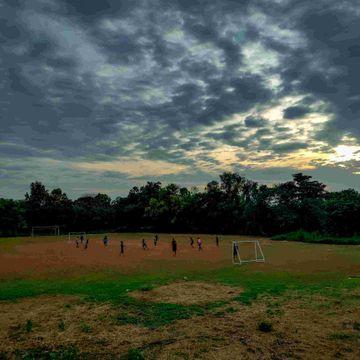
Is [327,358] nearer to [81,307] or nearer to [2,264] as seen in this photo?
[81,307]

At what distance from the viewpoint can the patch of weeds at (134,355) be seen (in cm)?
1023

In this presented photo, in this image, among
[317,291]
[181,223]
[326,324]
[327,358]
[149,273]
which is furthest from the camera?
[181,223]

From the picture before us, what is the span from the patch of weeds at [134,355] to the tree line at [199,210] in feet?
213

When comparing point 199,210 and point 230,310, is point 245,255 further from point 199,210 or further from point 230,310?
point 199,210

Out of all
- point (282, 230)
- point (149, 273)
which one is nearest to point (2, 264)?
point (149, 273)

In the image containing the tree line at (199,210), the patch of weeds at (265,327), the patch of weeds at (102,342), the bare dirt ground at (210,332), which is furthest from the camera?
the tree line at (199,210)

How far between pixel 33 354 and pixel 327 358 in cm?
886

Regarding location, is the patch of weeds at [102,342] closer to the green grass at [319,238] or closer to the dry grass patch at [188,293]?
the dry grass patch at [188,293]

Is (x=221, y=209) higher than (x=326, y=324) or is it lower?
higher

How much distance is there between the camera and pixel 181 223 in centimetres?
10144

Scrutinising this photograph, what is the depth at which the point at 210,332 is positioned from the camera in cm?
1229

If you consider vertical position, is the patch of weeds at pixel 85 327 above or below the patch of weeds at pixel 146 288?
below

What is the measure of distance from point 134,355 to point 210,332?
310 centimetres

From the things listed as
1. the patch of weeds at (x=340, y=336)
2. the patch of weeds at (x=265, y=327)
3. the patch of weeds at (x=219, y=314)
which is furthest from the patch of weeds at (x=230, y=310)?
the patch of weeds at (x=340, y=336)
